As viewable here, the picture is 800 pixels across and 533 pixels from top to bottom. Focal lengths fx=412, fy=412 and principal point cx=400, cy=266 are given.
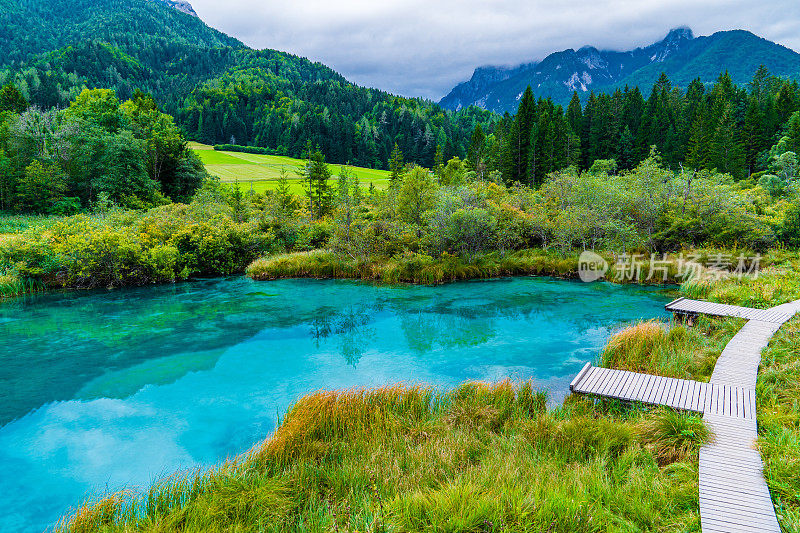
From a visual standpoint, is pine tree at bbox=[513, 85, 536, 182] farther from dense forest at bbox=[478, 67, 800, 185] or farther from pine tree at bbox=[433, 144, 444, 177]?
pine tree at bbox=[433, 144, 444, 177]

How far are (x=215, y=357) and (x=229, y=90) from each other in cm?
12898

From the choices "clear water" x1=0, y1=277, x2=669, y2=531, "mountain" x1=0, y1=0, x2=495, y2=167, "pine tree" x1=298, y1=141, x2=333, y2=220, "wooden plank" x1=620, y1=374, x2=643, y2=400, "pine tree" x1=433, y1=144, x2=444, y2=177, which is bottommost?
"clear water" x1=0, y1=277, x2=669, y2=531

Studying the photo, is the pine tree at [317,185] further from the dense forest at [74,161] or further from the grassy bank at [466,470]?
the grassy bank at [466,470]

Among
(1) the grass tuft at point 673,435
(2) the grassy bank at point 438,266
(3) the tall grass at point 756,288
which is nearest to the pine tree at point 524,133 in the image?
(2) the grassy bank at point 438,266

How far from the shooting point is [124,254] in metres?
21.8

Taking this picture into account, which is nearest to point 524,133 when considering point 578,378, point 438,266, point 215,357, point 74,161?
point 438,266

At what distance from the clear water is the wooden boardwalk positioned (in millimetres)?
1959

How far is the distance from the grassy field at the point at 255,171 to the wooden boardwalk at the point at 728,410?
156 feet

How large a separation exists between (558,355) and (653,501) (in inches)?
314

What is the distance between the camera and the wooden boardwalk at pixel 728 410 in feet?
15.1

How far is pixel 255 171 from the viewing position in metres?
68.8

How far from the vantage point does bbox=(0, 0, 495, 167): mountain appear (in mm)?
99312

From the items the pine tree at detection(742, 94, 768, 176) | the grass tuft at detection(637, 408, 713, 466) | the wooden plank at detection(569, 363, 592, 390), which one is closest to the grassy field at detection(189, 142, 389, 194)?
the wooden plank at detection(569, 363, 592, 390)

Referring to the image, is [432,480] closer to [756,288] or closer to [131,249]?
[756,288]
